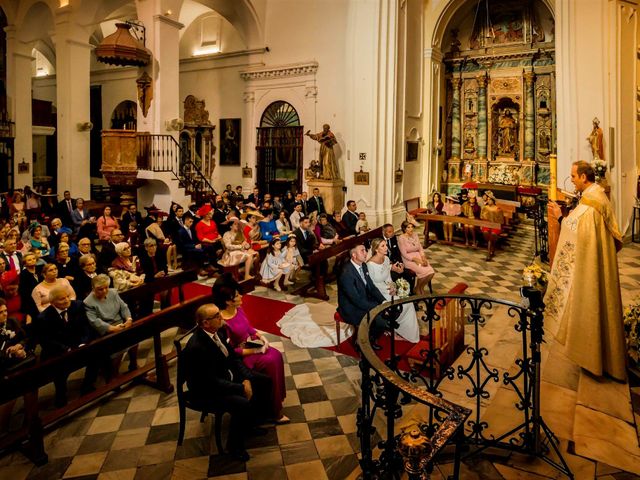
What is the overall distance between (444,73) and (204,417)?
18106mm

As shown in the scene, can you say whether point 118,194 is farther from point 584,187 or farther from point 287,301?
point 584,187

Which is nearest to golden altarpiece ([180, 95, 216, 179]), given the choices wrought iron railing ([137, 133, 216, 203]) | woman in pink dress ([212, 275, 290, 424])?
wrought iron railing ([137, 133, 216, 203])

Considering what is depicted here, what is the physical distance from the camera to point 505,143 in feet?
61.4

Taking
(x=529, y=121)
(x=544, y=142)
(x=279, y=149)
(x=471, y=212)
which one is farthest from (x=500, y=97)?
(x=279, y=149)

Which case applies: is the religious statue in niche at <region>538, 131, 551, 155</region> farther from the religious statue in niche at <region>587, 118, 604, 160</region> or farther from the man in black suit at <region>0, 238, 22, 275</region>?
the man in black suit at <region>0, 238, 22, 275</region>

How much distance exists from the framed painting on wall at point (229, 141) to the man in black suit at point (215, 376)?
49.0 ft

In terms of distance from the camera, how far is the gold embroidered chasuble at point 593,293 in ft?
12.3

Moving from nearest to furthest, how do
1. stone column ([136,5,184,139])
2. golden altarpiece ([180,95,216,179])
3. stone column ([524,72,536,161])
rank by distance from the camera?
stone column ([136,5,184,139]) → stone column ([524,72,536,161]) → golden altarpiece ([180,95,216,179])

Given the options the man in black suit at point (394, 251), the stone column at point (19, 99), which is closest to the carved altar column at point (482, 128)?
the man in black suit at point (394, 251)

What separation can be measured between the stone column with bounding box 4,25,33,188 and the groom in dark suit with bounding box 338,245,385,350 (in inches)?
535

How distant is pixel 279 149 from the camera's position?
1723 cm

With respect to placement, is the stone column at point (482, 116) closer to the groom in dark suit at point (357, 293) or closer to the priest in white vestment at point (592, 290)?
the groom in dark suit at point (357, 293)

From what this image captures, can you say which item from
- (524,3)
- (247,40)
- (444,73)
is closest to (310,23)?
(247,40)

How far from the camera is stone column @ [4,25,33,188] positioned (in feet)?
48.9
